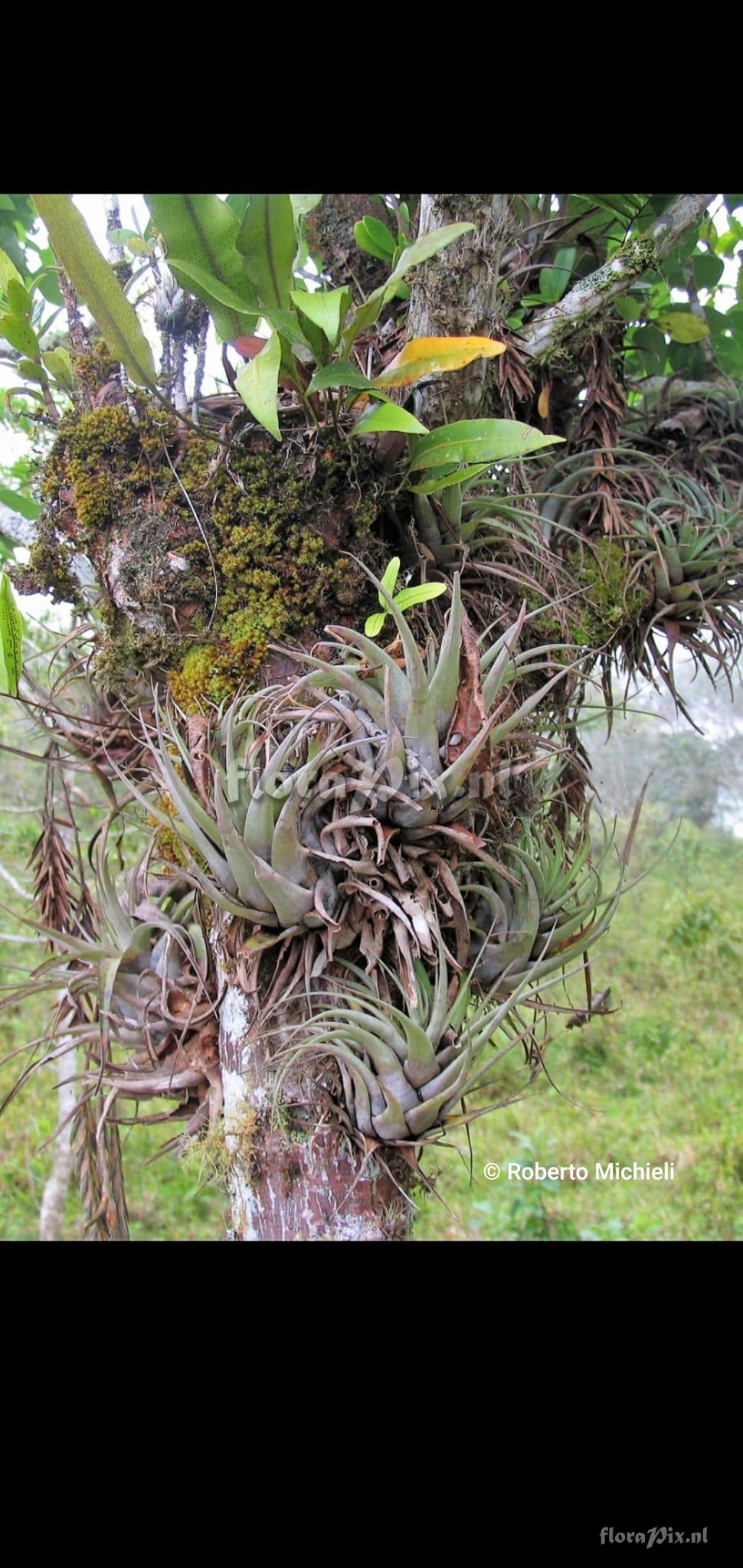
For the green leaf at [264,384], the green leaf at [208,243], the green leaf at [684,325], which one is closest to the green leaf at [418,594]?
the green leaf at [264,384]

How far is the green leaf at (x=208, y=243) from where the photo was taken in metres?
1.02

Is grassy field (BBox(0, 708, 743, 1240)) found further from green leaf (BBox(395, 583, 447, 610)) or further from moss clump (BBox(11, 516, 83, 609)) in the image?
green leaf (BBox(395, 583, 447, 610))

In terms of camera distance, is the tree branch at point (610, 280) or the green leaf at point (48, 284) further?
the green leaf at point (48, 284)

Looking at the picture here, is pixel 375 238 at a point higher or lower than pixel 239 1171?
higher

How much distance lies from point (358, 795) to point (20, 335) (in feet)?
2.62

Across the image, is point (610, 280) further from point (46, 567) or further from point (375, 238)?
point (46, 567)

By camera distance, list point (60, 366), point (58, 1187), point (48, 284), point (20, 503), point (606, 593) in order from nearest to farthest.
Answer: point (60, 366), point (606, 593), point (48, 284), point (20, 503), point (58, 1187)

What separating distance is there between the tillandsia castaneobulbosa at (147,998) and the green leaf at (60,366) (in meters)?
0.67

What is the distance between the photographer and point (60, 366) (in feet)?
4.38

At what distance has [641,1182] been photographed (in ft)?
13.0

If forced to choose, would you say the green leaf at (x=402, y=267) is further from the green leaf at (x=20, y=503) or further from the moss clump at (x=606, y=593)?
the green leaf at (x=20, y=503)

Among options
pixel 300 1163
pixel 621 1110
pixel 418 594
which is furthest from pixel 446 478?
pixel 621 1110

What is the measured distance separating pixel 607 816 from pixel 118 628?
3725 mm
